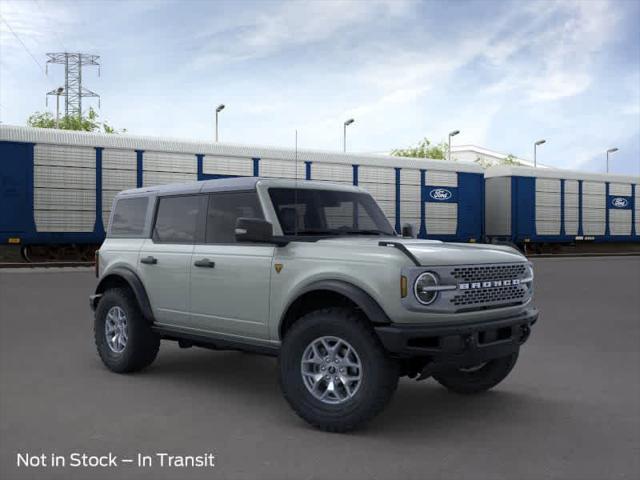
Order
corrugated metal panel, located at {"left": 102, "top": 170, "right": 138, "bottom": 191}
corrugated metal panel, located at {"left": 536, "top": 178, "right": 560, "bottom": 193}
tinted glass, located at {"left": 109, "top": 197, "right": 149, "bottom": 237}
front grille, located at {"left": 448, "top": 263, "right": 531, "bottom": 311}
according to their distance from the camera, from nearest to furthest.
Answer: front grille, located at {"left": 448, "top": 263, "right": 531, "bottom": 311} < tinted glass, located at {"left": 109, "top": 197, "right": 149, "bottom": 237} < corrugated metal panel, located at {"left": 102, "top": 170, "right": 138, "bottom": 191} < corrugated metal panel, located at {"left": 536, "top": 178, "right": 560, "bottom": 193}

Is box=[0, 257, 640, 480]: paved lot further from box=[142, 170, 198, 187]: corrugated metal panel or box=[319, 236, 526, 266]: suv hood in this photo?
box=[142, 170, 198, 187]: corrugated metal panel

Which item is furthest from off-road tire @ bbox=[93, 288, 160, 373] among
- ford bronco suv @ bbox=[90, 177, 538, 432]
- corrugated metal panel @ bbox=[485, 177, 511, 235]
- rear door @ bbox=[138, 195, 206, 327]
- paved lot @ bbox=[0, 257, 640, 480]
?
corrugated metal panel @ bbox=[485, 177, 511, 235]

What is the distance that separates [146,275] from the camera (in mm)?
7035

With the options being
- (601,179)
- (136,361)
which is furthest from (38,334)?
(601,179)

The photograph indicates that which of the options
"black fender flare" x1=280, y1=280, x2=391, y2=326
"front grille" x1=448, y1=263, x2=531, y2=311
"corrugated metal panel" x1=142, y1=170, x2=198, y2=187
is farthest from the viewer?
"corrugated metal panel" x1=142, y1=170, x2=198, y2=187

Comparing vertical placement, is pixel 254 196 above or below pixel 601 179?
below

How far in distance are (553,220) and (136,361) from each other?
32.1 meters

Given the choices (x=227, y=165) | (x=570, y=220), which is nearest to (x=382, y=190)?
(x=227, y=165)

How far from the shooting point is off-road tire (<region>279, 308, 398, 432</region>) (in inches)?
192

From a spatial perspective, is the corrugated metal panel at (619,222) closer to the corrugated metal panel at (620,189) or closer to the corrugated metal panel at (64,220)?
Answer: the corrugated metal panel at (620,189)

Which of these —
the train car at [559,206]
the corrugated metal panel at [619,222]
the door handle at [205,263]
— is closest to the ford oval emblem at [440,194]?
the train car at [559,206]

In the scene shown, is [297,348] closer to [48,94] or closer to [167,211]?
[167,211]

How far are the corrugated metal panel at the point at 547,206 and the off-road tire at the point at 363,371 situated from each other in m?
31.7

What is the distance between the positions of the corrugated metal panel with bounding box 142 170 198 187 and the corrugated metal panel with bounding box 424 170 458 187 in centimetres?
1145
